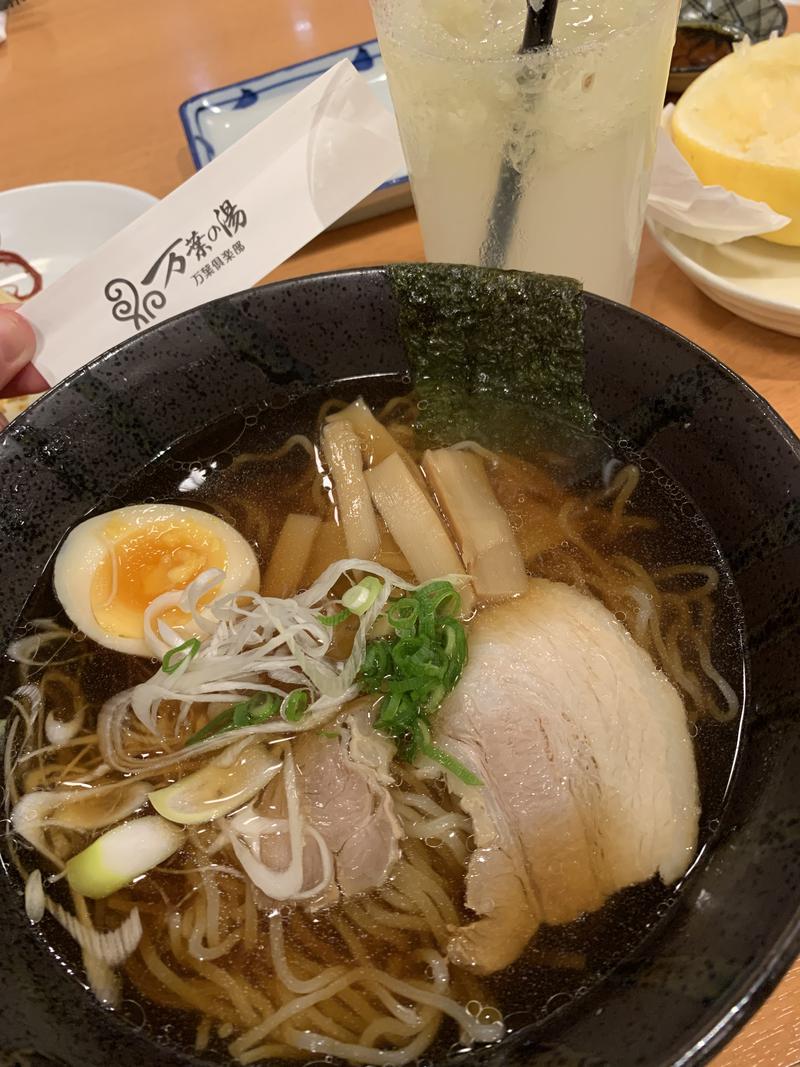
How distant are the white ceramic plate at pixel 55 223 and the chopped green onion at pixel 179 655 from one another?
152cm

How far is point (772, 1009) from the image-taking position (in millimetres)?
1069

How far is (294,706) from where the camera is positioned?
4.03 ft

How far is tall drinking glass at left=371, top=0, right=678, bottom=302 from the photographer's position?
51.8 inches

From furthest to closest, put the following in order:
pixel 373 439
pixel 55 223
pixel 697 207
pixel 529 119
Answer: pixel 55 223 → pixel 697 207 → pixel 373 439 → pixel 529 119

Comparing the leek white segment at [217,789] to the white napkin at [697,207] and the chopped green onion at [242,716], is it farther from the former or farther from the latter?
the white napkin at [697,207]

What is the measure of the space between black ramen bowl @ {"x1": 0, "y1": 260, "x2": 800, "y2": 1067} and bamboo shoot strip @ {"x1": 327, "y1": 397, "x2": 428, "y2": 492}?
9 centimetres

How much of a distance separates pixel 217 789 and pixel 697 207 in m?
1.48

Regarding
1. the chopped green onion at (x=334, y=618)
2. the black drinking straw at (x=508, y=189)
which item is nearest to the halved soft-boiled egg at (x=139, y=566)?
the chopped green onion at (x=334, y=618)

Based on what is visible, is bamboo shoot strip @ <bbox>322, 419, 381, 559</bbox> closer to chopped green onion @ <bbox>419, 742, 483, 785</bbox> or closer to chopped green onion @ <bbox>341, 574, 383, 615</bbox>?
chopped green onion @ <bbox>341, 574, 383, 615</bbox>

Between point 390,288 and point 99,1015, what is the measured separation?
1234 millimetres

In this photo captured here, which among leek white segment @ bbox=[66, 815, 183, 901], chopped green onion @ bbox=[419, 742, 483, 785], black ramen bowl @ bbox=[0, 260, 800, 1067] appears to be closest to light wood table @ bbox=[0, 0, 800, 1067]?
black ramen bowl @ bbox=[0, 260, 800, 1067]

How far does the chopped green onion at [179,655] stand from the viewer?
1.26m

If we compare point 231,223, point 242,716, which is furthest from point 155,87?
point 242,716

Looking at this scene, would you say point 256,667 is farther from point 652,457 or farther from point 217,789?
point 652,457
